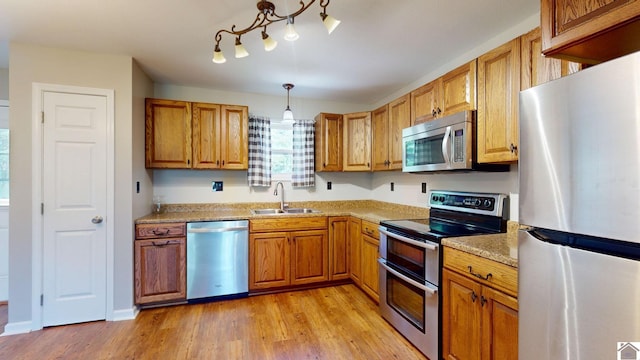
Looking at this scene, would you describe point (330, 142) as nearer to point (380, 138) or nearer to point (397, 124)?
point (380, 138)

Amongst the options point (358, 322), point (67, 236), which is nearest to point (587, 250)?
point (358, 322)

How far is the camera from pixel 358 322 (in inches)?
98.5

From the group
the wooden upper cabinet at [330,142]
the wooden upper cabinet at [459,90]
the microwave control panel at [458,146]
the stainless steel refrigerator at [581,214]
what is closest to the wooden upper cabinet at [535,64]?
the wooden upper cabinet at [459,90]

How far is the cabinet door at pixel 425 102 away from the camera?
239cm

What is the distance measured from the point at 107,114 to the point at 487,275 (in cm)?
317

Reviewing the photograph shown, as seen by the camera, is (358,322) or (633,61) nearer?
(633,61)

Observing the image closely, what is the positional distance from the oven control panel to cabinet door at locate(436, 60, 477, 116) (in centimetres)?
70

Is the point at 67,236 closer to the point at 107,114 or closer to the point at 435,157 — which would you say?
the point at 107,114

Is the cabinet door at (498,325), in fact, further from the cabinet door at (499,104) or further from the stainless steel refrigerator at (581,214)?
the cabinet door at (499,104)

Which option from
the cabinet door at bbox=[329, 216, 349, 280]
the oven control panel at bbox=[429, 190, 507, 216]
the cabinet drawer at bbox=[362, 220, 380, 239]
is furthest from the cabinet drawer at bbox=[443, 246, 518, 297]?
the cabinet door at bbox=[329, 216, 349, 280]

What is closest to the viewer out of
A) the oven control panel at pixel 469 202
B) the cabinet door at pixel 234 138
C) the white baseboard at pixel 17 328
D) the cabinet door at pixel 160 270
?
the oven control panel at pixel 469 202

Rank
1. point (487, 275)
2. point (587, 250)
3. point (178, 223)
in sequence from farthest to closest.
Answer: point (178, 223) < point (487, 275) < point (587, 250)

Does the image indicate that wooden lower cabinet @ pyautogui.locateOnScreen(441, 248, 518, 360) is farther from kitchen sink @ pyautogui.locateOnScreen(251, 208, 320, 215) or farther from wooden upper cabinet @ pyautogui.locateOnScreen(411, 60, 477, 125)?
kitchen sink @ pyautogui.locateOnScreen(251, 208, 320, 215)

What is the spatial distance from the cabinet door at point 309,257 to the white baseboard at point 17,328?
2271 mm
